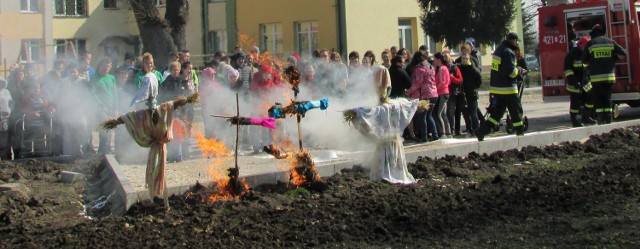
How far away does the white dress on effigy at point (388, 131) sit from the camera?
11.4 meters

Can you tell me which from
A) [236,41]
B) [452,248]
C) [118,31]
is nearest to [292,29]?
[236,41]

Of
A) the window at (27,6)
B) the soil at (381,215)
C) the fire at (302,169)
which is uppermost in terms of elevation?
the window at (27,6)

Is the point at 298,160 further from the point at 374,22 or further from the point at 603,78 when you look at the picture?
the point at 374,22

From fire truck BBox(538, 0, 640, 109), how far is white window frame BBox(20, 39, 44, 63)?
1188cm

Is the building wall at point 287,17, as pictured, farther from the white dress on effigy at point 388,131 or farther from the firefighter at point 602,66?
the white dress on effigy at point 388,131

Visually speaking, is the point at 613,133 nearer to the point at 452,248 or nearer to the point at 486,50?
the point at 452,248

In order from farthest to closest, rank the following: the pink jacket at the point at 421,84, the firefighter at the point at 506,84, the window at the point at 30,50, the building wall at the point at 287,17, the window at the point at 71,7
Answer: the window at the point at 71,7 → the building wall at the point at 287,17 → the window at the point at 30,50 → the pink jacket at the point at 421,84 → the firefighter at the point at 506,84

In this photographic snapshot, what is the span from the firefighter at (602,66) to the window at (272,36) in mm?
23801

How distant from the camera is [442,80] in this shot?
1716cm

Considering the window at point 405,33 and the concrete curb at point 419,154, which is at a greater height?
the window at point 405,33

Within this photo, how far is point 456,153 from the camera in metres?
14.6

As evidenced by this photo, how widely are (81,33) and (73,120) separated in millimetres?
29095

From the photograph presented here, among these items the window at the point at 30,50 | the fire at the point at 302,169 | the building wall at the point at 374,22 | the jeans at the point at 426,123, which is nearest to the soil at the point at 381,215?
the fire at the point at 302,169

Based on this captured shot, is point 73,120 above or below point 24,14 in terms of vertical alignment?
below
